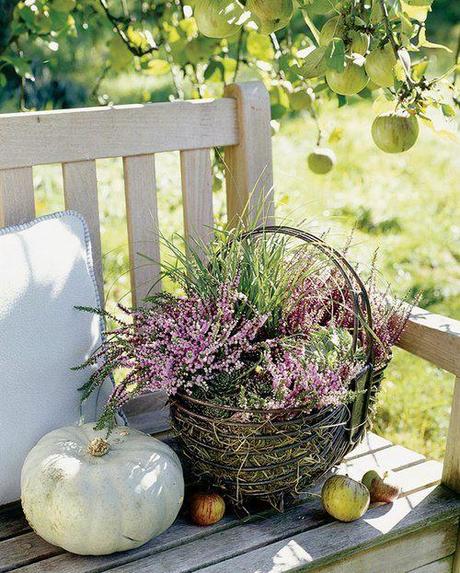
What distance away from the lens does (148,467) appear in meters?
1.40

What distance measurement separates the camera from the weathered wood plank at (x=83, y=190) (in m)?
1.71

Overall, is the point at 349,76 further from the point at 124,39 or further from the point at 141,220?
the point at 124,39

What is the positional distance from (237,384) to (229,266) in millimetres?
221

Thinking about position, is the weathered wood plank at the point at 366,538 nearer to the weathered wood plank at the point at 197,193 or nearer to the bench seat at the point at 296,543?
the bench seat at the point at 296,543

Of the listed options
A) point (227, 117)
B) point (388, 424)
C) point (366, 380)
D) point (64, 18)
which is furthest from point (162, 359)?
point (388, 424)

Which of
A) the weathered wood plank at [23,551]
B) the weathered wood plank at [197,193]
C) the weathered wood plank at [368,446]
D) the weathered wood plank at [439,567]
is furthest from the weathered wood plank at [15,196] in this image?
the weathered wood plank at [439,567]

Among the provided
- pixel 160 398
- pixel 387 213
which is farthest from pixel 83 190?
pixel 387 213

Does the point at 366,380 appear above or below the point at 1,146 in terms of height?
below

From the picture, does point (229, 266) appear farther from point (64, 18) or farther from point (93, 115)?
point (64, 18)

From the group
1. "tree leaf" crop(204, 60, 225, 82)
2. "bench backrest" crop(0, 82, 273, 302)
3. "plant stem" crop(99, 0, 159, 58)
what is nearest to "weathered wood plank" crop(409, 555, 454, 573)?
"bench backrest" crop(0, 82, 273, 302)

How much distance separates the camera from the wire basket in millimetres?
1392

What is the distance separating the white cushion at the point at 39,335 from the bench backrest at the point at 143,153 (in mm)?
117

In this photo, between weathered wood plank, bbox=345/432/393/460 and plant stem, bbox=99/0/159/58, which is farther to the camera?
plant stem, bbox=99/0/159/58

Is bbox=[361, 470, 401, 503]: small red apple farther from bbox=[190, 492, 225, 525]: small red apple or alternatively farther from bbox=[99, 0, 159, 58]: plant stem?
bbox=[99, 0, 159, 58]: plant stem
